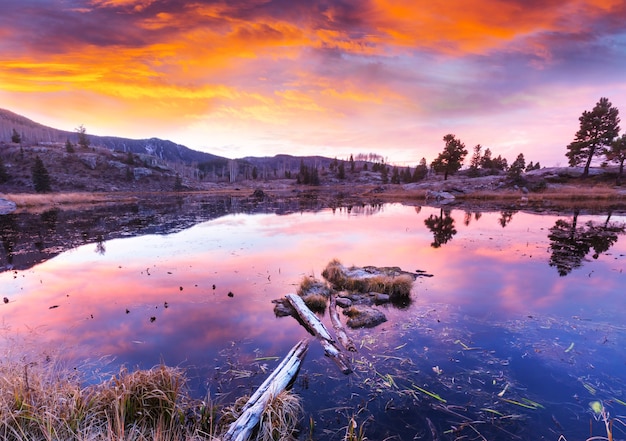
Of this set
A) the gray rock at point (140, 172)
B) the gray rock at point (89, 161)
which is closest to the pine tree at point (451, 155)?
the gray rock at point (140, 172)

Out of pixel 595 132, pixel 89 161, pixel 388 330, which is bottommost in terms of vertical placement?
pixel 388 330

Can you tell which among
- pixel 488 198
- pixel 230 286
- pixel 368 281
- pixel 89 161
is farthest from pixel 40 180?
pixel 488 198

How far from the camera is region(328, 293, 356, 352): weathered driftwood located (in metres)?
7.24

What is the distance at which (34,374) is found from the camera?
4543 millimetres

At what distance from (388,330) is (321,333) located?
2083 millimetres

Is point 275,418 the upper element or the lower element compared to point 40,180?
lower

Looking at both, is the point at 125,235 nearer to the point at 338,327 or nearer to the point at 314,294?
the point at 314,294

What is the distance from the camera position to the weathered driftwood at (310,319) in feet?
24.8

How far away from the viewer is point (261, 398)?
460 cm

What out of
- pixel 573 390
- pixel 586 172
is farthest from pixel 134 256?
Answer: pixel 586 172

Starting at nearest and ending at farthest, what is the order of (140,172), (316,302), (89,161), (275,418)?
(275,418) → (316,302) → (89,161) → (140,172)

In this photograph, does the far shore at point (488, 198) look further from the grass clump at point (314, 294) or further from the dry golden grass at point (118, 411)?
the dry golden grass at point (118, 411)

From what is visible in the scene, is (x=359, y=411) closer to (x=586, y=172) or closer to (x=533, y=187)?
(x=533, y=187)

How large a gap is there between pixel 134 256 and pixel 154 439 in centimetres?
1511
